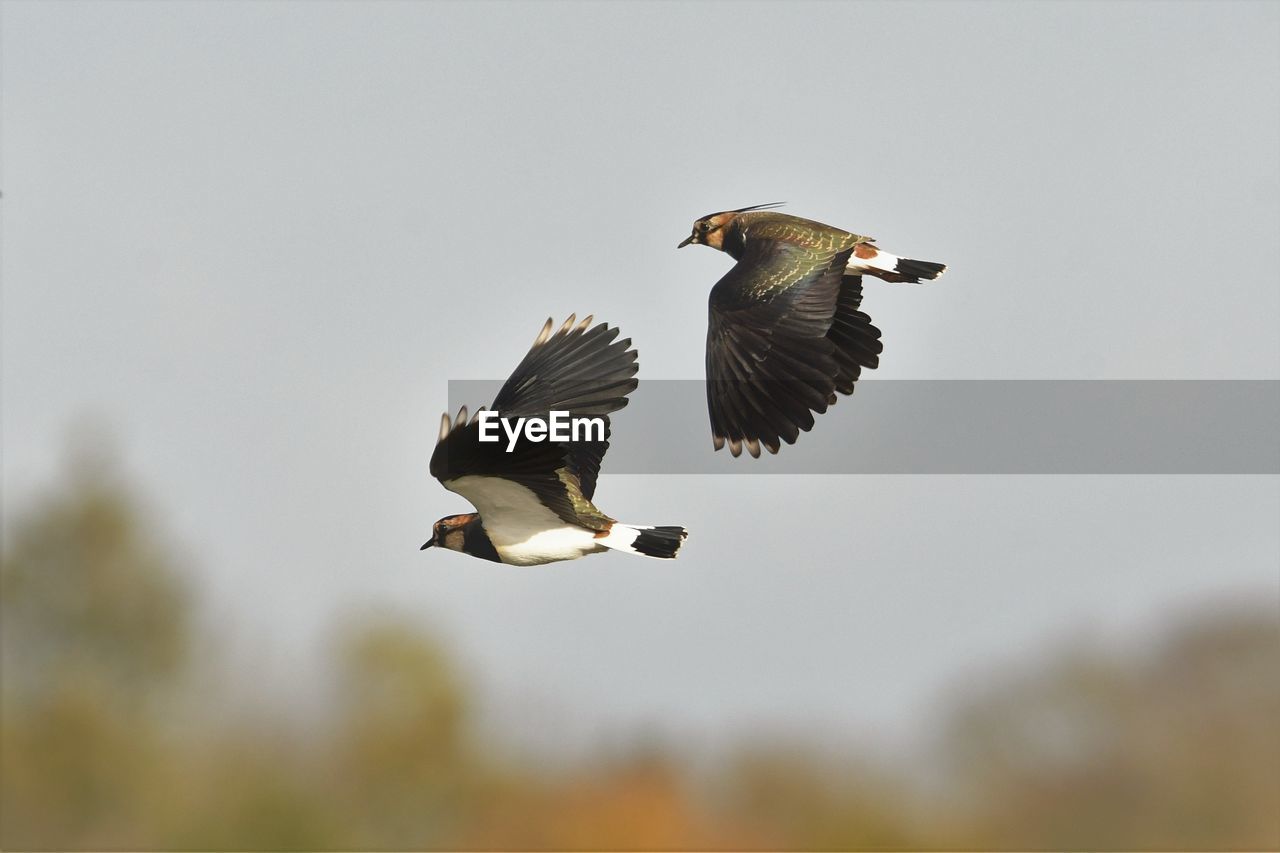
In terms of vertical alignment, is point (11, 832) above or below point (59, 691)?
below

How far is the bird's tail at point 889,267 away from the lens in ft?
36.6

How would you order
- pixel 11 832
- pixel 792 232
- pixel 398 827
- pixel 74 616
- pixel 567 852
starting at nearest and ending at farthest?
pixel 792 232 → pixel 567 852 → pixel 398 827 → pixel 11 832 → pixel 74 616

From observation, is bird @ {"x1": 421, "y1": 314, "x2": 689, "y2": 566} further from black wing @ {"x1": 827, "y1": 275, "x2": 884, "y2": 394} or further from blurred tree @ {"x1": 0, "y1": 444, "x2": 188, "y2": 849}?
blurred tree @ {"x1": 0, "y1": 444, "x2": 188, "y2": 849}

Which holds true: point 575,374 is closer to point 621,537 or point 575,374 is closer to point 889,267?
point 621,537

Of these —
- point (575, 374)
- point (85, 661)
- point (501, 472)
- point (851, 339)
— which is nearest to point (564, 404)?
point (575, 374)

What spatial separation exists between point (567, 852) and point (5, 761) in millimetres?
12589

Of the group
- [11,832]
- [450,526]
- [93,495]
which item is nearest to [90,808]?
[11,832]

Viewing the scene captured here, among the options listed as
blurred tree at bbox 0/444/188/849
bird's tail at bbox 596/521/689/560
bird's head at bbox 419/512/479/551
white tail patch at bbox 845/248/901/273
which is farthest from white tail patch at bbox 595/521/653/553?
blurred tree at bbox 0/444/188/849

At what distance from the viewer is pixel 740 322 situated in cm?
1012

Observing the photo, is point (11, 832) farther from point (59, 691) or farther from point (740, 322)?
point (740, 322)

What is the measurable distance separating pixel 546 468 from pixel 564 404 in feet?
2.69

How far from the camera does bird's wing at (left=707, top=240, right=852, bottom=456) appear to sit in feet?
33.0

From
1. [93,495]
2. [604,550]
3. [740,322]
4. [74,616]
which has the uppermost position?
[93,495]

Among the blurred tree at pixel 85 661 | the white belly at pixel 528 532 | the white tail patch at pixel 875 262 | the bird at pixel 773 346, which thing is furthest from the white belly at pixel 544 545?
the blurred tree at pixel 85 661
